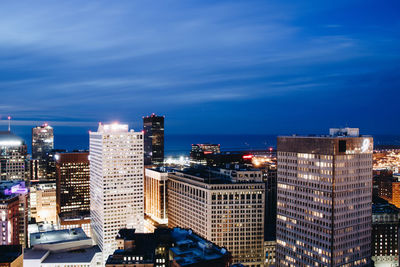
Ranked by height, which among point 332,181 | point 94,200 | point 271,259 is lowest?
point 271,259

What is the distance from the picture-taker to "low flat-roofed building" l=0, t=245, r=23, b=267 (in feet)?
418

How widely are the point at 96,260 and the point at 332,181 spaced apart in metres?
96.3

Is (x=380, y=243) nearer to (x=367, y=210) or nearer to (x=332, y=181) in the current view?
(x=367, y=210)

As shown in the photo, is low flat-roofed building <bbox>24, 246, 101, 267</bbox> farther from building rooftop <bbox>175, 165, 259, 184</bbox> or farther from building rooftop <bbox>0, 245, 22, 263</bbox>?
building rooftop <bbox>175, 165, 259, 184</bbox>

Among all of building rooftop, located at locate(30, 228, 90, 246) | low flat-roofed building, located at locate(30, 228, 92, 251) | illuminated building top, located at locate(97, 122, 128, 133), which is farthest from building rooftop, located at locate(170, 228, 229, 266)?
illuminated building top, located at locate(97, 122, 128, 133)

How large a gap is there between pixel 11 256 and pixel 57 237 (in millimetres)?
38715

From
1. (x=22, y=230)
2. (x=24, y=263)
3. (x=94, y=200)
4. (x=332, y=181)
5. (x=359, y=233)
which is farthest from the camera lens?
(x=94, y=200)

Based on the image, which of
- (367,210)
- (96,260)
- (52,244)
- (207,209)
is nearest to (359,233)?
(367,210)

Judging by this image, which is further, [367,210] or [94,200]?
[94,200]

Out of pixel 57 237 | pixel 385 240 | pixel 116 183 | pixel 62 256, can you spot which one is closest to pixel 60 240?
pixel 57 237

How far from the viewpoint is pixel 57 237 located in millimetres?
171125

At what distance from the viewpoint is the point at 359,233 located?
130125mm

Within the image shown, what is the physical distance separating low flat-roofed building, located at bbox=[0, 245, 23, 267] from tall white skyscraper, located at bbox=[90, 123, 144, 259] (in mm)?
46670

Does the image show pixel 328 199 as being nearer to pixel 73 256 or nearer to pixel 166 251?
pixel 166 251
